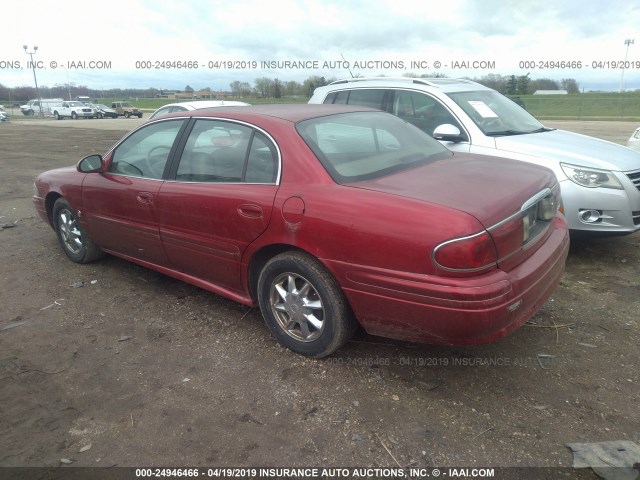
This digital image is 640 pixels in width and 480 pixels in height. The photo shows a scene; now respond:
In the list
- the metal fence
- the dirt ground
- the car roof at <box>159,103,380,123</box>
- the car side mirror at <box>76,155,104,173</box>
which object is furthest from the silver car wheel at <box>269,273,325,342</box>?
the metal fence

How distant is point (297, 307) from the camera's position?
10.6 feet

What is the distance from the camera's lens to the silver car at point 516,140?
15.1 ft

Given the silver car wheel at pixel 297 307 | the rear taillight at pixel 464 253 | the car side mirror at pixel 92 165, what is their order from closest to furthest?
the rear taillight at pixel 464 253 < the silver car wheel at pixel 297 307 < the car side mirror at pixel 92 165

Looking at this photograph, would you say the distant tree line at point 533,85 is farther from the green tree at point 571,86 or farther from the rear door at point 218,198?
the rear door at point 218,198

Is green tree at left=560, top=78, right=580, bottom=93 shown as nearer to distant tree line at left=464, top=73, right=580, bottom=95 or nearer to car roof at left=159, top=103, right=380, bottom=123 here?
distant tree line at left=464, top=73, right=580, bottom=95

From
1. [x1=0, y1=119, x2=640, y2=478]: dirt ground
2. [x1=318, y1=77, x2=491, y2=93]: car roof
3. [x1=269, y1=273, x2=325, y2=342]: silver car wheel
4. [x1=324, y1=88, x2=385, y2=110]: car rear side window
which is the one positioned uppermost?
[x1=318, y1=77, x2=491, y2=93]: car roof

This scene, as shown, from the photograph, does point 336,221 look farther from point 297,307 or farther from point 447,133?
point 447,133

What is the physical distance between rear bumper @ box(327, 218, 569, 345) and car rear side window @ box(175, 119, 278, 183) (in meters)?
0.89

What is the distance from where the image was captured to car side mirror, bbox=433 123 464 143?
5.15 meters

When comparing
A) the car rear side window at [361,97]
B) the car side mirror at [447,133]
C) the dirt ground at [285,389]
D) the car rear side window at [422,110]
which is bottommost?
the dirt ground at [285,389]

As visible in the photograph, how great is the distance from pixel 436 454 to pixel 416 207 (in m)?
1.22

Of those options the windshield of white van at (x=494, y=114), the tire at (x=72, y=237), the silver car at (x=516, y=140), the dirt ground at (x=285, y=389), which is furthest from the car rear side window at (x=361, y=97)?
the tire at (x=72, y=237)

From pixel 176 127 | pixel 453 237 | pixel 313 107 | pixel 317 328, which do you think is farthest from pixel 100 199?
pixel 453 237

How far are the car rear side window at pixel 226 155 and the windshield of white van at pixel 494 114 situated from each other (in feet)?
9.36
